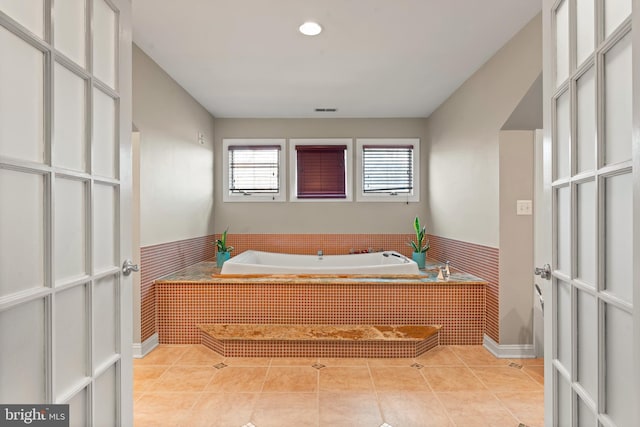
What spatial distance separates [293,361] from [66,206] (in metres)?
2.11

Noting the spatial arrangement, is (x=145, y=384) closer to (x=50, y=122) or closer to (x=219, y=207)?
(x=50, y=122)

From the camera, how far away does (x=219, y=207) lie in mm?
4605

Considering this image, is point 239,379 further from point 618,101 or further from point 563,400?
point 618,101

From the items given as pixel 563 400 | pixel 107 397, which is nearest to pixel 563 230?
pixel 563 400

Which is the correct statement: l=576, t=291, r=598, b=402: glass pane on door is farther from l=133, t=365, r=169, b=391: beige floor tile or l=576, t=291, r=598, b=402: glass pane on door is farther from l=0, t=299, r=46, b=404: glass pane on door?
l=133, t=365, r=169, b=391: beige floor tile

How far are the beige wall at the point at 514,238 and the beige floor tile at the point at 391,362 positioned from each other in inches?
30.2

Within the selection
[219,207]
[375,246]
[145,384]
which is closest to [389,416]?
[145,384]

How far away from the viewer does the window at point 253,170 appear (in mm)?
4594

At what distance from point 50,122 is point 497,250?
114 inches

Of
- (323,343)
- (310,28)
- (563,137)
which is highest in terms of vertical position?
(310,28)

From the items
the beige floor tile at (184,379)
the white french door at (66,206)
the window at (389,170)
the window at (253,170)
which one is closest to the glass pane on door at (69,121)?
the white french door at (66,206)

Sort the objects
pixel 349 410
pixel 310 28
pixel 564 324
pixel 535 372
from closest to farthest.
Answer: pixel 564 324 → pixel 349 410 → pixel 310 28 → pixel 535 372

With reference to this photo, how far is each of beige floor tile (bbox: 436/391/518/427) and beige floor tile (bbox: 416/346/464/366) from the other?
426mm

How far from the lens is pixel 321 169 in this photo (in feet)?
15.1
